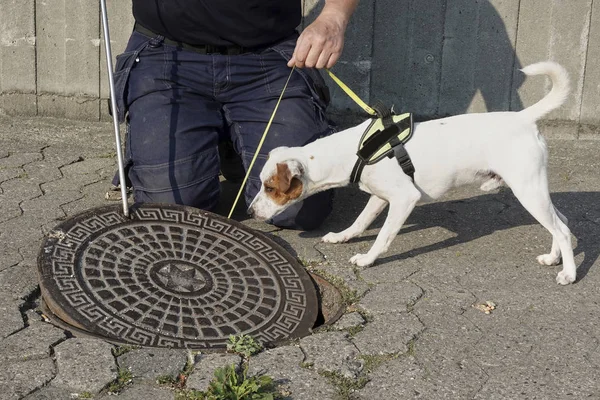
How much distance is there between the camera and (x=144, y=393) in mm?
2467

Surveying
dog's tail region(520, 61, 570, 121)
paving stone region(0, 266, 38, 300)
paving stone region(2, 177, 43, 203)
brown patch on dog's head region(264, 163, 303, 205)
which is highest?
dog's tail region(520, 61, 570, 121)

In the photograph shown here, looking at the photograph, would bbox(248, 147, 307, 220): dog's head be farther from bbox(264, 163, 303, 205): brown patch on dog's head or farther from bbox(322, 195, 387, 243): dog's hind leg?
bbox(322, 195, 387, 243): dog's hind leg

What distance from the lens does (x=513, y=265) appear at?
3.54 meters

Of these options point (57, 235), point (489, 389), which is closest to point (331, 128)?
point (57, 235)

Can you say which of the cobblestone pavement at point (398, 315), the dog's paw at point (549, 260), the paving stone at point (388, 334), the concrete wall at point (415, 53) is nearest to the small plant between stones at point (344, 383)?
the cobblestone pavement at point (398, 315)

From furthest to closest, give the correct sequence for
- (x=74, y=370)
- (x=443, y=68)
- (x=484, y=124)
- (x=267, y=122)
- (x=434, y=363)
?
(x=443, y=68)
(x=267, y=122)
(x=484, y=124)
(x=434, y=363)
(x=74, y=370)

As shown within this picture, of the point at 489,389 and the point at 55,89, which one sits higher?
the point at 55,89

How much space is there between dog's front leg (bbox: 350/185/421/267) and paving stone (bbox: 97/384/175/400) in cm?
123

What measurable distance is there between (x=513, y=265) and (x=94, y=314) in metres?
1.80

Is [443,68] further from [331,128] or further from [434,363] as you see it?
A: [434,363]

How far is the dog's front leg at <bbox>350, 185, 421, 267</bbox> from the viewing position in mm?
3443

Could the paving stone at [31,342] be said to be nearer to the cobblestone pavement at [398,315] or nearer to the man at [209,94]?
the cobblestone pavement at [398,315]

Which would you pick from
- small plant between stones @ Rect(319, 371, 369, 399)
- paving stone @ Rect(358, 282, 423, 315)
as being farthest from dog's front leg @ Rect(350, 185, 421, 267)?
small plant between stones @ Rect(319, 371, 369, 399)

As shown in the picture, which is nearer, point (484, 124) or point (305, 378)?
point (305, 378)
